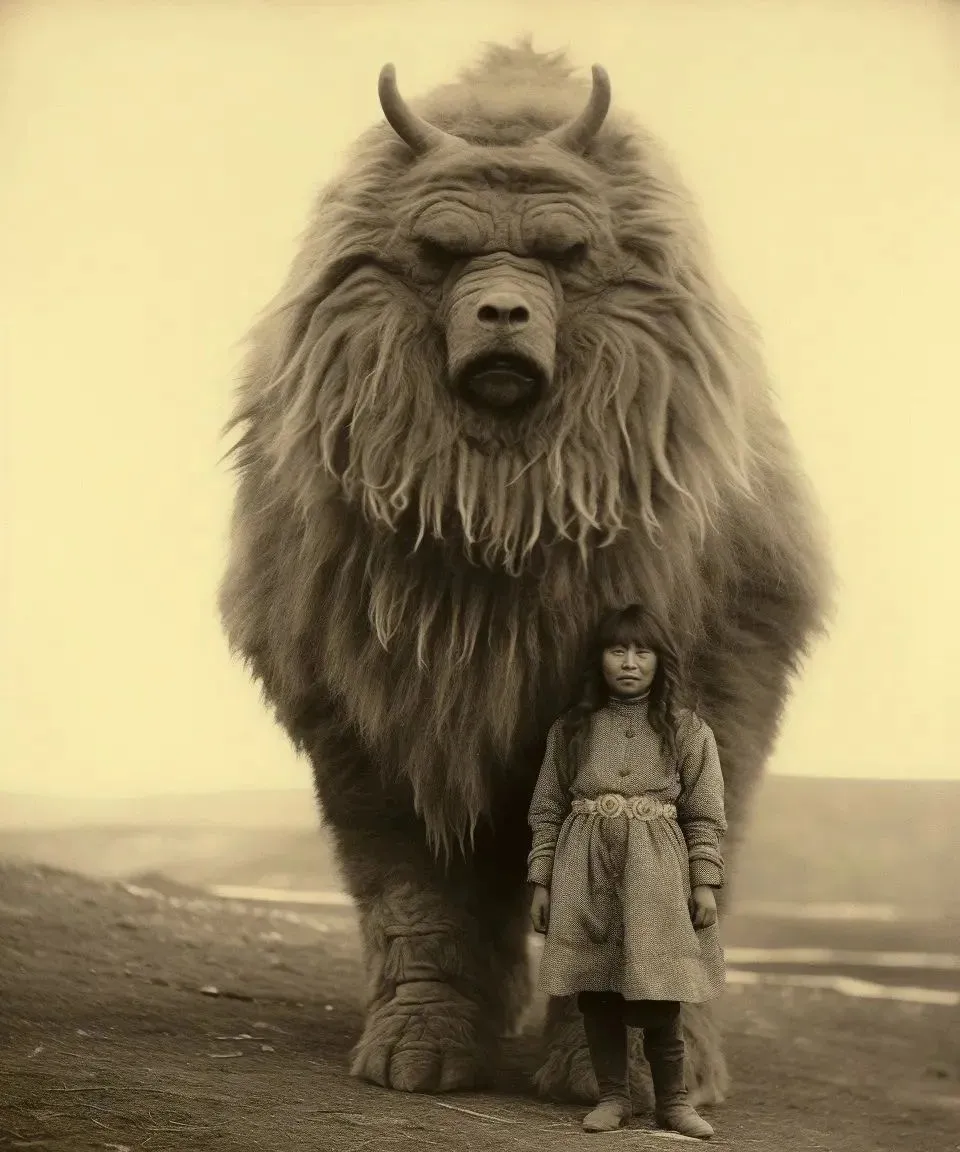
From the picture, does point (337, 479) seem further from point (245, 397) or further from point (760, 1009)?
point (760, 1009)

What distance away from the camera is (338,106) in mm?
5105

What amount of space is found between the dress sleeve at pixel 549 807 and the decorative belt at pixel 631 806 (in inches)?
3.9

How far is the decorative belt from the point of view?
3637 mm

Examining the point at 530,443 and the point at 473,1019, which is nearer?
the point at 530,443

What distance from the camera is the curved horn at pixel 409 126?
3.94 metres

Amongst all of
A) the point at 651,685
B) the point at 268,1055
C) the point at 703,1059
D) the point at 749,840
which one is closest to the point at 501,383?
the point at 651,685

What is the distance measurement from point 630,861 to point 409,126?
5.60 ft

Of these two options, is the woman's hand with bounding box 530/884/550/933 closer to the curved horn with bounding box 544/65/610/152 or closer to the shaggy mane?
the shaggy mane

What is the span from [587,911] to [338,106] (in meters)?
2.61

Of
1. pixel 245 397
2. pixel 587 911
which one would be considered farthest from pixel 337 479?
pixel 587 911

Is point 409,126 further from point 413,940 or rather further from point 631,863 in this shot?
point 413,940

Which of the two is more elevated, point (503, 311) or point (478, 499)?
point (503, 311)

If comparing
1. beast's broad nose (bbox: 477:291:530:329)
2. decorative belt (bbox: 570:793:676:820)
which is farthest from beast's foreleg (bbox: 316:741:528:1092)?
beast's broad nose (bbox: 477:291:530:329)

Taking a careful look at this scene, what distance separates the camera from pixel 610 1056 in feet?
12.3
